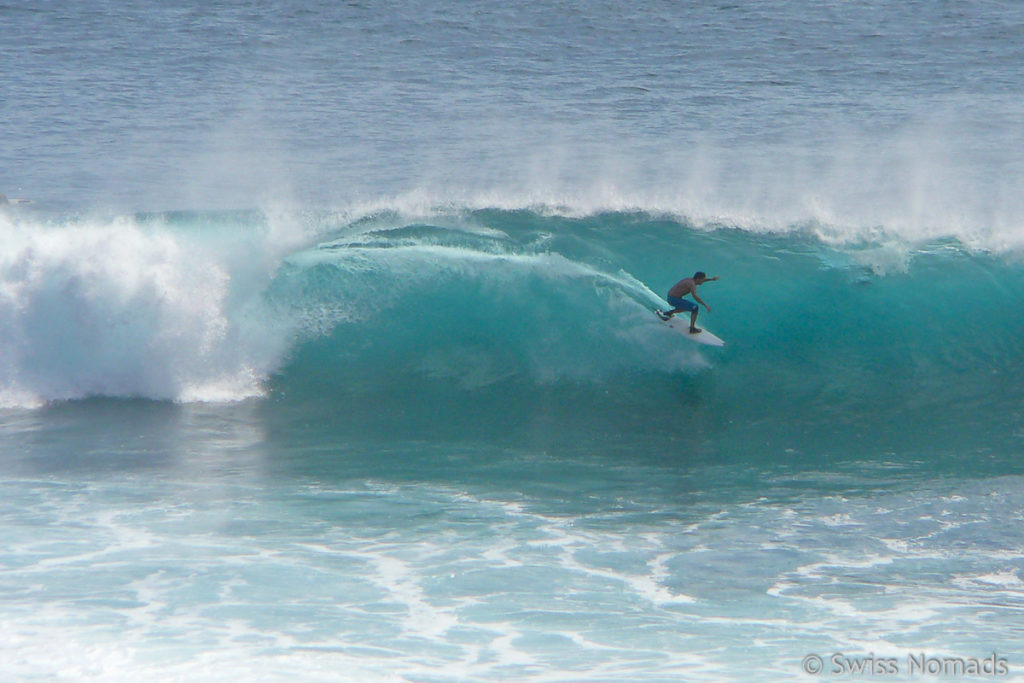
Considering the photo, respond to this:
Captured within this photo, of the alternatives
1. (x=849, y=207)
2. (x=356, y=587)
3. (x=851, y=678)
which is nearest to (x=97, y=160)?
(x=849, y=207)

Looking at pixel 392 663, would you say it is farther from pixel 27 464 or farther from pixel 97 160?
pixel 97 160

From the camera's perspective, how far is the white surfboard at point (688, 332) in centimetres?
1199

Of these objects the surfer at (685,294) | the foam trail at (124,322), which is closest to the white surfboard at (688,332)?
the surfer at (685,294)

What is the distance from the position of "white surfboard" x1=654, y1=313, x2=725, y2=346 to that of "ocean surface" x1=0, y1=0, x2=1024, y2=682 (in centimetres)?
12

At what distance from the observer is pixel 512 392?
469 inches

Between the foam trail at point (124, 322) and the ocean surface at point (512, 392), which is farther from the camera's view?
the foam trail at point (124, 322)

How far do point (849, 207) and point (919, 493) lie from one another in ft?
32.6

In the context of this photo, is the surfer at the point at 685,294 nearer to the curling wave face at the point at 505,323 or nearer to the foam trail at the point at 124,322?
the curling wave face at the point at 505,323

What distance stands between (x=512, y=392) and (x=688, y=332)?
207 cm

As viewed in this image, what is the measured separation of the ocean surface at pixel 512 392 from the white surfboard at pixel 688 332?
12 cm

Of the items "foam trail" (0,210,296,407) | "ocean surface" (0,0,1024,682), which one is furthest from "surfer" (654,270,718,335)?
"foam trail" (0,210,296,407)

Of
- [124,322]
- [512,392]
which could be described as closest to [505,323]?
[512,392]

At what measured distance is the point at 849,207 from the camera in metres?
18.0

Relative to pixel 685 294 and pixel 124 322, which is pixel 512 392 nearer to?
pixel 685 294
